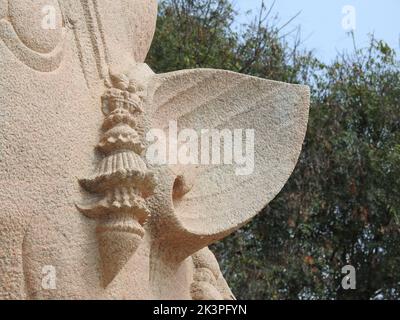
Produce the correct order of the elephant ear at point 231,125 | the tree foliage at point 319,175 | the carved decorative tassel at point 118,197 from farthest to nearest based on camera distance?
the tree foliage at point 319,175 → the elephant ear at point 231,125 → the carved decorative tassel at point 118,197

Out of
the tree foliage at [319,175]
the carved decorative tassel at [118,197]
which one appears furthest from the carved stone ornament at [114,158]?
the tree foliage at [319,175]

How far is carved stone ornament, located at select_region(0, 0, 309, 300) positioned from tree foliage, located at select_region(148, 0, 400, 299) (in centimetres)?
529

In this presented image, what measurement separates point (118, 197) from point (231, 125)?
81cm

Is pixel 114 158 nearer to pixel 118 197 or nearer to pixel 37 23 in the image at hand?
pixel 118 197

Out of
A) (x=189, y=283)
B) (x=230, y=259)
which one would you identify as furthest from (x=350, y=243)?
(x=189, y=283)

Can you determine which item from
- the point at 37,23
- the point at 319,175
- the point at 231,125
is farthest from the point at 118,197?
the point at 319,175

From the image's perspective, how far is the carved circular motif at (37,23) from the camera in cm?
384

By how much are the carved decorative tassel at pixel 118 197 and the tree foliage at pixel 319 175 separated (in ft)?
19.1

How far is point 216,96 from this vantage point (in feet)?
14.6

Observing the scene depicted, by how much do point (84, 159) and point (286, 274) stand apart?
6.17 metres

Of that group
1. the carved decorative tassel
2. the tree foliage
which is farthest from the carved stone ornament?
the tree foliage

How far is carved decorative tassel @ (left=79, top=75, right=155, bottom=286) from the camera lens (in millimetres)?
3840

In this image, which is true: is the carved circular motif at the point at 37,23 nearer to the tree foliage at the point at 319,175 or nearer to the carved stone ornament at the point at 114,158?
the carved stone ornament at the point at 114,158
